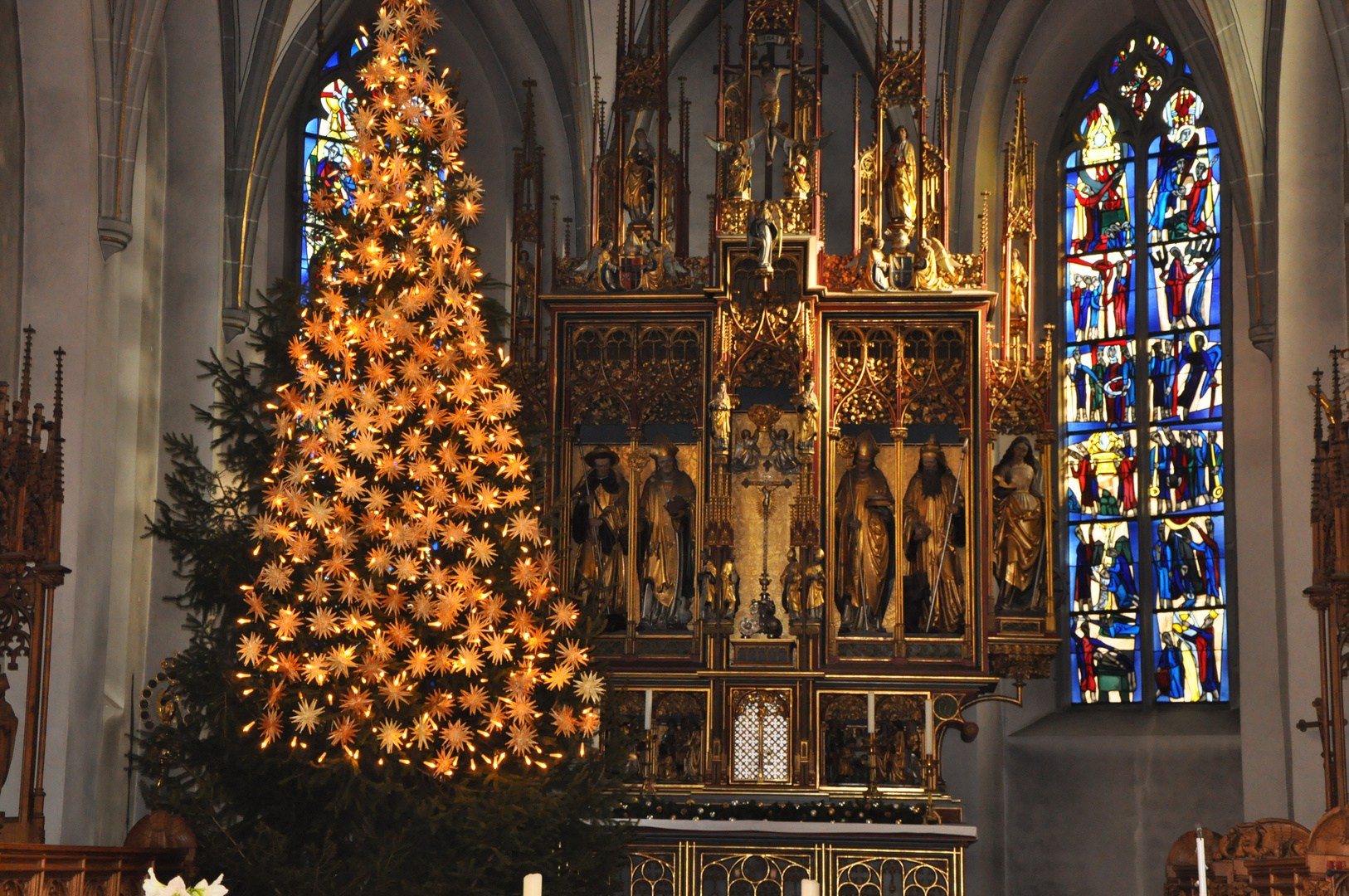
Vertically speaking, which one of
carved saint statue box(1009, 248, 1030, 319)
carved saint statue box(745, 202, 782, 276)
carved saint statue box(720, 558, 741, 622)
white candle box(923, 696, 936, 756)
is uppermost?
carved saint statue box(745, 202, 782, 276)

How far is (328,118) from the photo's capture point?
18328mm

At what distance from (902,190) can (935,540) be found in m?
2.85

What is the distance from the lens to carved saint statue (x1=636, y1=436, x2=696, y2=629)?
14625 millimetres

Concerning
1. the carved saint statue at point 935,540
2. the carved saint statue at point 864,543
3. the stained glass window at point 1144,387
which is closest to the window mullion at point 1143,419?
the stained glass window at point 1144,387

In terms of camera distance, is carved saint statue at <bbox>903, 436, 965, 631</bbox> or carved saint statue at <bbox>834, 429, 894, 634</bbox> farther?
carved saint statue at <bbox>834, 429, 894, 634</bbox>

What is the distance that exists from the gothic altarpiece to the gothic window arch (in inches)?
160

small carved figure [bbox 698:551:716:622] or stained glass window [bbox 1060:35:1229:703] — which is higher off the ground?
stained glass window [bbox 1060:35:1229:703]

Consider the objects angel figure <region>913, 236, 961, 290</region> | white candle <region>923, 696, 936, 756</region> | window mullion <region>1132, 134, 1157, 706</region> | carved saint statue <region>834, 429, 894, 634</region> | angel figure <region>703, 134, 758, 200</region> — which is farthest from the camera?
window mullion <region>1132, 134, 1157, 706</region>

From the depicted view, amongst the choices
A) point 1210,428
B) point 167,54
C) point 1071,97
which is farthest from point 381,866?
point 1071,97

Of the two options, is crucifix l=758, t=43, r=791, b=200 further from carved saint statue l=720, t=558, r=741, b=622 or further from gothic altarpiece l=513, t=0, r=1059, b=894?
carved saint statue l=720, t=558, r=741, b=622

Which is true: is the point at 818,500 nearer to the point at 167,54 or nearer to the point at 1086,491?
the point at 1086,491

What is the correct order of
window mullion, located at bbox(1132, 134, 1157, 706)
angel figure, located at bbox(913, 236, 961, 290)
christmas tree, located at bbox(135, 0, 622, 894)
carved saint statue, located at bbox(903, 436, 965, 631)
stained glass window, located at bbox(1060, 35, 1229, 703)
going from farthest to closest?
window mullion, located at bbox(1132, 134, 1157, 706) → stained glass window, located at bbox(1060, 35, 1229, 703) → angel figure, located at bbox(913, 236, 961, 290) → carved saint statue, located at bbox(903, 436, 965, 631) → christmas tree, located at bbox(135, 0, 622, 894)

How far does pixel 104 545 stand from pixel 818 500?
17.7 ft

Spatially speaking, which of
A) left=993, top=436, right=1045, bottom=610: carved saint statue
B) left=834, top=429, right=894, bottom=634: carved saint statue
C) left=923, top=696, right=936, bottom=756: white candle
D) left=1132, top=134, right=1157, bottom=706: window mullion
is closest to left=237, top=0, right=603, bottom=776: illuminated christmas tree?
left=834, top=429, right=894, bottom=634: carved saint statue
